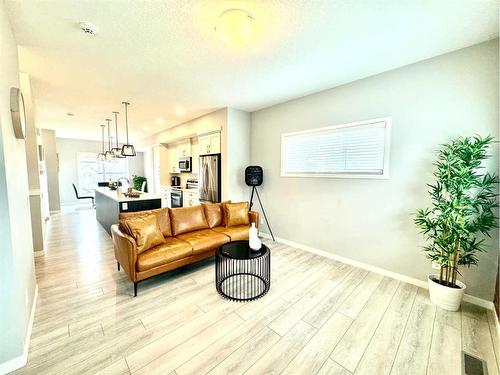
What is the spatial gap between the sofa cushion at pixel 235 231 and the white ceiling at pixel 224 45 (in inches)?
91.7

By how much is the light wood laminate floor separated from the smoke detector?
2.78 meters

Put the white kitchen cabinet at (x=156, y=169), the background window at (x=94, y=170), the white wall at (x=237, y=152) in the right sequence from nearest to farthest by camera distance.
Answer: the white wall at (x=237, y=152), the white kitchen cabinet at (x=156, y=169), the background window at (x=94, y=170)

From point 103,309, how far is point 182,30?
2.93 meters

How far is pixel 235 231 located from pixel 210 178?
1.86 meters

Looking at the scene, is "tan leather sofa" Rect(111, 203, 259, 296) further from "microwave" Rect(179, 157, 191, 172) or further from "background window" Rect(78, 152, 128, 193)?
"background window" Rect(78, 152, 128, 193)

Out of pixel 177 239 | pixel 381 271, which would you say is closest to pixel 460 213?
pixel 381 271

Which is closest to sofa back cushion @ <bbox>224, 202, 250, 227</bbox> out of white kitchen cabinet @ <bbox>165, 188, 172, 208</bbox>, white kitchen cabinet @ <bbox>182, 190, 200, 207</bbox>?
white kitchen cabinet @ <bbox>182, 190, 200, 207</bbox>

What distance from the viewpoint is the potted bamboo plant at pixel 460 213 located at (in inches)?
79.3

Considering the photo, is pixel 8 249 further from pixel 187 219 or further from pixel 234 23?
pixel 234 23

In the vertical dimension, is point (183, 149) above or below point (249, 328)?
above

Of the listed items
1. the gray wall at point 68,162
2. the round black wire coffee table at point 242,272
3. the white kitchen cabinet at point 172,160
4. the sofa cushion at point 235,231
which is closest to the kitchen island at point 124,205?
the sofa cushion at point 235,231

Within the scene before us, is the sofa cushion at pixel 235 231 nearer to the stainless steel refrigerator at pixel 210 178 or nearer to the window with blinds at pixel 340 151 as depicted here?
the stainless steel refrigerator at pixel 210 178

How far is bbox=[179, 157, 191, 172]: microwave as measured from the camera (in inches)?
242

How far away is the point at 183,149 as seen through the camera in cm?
658
